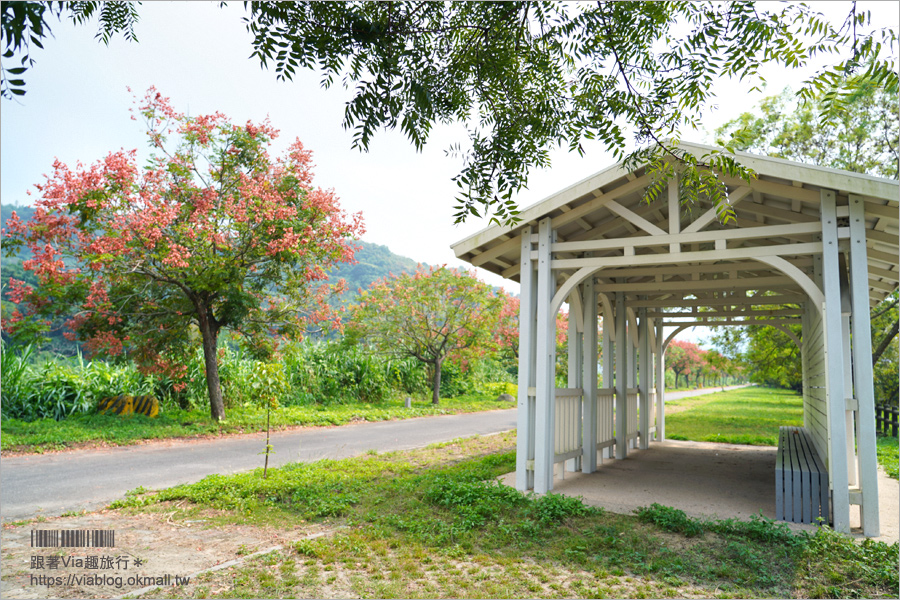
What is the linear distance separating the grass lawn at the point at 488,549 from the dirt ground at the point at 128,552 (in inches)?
7.7

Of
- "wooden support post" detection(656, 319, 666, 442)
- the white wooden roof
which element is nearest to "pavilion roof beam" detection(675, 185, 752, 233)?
the white wooden roof

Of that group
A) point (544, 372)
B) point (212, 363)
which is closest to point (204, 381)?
point (212, 363)

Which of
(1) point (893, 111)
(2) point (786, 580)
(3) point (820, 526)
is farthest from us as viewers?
(1) point (893, 111)

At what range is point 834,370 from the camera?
18.1ft

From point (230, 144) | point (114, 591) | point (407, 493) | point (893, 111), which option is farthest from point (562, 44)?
point (893, 111)

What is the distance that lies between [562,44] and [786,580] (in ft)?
12.9

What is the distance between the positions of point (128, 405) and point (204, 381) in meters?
2.13

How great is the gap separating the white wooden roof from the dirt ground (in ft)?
11.2

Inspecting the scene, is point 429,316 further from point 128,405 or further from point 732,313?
point 732,313

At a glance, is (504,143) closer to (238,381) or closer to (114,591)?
(114,591)

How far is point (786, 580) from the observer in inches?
164

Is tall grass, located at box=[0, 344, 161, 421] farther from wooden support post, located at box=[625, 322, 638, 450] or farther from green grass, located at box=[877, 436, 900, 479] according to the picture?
green grass, located at box=[877, 436, 900, 479]

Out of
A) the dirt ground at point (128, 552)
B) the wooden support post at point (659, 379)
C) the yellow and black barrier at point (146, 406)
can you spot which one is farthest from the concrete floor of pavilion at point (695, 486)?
the yellow and black barrier at point (146, 406)

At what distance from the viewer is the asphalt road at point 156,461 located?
6.64 m
